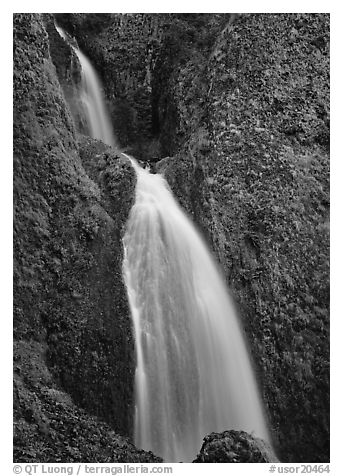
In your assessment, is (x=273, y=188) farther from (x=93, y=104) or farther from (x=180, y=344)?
(x=93, y=104)

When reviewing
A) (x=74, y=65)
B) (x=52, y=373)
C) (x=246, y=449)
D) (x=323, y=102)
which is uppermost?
(x=74, y=65)

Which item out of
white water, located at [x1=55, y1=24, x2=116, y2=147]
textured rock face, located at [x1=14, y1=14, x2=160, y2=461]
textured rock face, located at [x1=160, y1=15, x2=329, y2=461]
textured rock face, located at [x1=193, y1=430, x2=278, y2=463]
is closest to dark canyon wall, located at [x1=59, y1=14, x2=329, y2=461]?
textured rock face, located at [x1=160, y1=15, x2=329, y2=461]

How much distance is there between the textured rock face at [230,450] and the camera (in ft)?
29.6

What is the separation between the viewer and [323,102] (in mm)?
13953

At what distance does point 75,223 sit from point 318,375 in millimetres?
5373

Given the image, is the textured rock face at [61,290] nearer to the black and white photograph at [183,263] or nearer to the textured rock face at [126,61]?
the black and white photograph at [183,263]

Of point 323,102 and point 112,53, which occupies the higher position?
point 112,53

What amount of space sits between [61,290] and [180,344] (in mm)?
2281

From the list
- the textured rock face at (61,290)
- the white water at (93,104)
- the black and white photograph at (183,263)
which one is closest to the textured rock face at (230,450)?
the black and white photograph at (183,263)

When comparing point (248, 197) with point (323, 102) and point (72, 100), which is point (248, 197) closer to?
point (323, 102)

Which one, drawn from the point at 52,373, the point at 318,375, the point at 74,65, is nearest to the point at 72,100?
the point at 74,65

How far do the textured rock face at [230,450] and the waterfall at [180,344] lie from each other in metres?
1.06

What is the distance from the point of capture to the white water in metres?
15.0

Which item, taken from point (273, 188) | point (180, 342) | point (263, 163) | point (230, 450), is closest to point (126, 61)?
point (263, 163)
